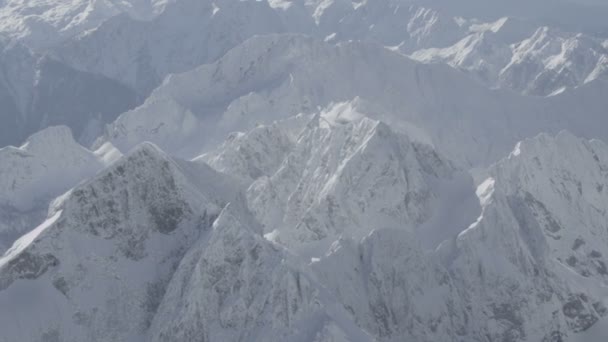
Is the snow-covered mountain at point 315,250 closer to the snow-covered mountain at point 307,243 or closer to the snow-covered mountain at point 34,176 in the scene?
Result: the snow-covered mountain at point 307,243

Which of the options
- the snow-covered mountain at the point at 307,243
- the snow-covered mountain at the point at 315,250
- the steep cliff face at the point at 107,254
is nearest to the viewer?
the snow-covered mountain at the point at 315,250

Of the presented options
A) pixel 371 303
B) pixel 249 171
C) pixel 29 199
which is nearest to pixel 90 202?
pixel 371 303

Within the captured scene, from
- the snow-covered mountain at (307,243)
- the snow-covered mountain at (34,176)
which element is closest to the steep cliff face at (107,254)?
the snow-covered mountain at (307,243)

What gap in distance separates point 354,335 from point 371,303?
30346mm

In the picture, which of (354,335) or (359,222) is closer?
(354,335)

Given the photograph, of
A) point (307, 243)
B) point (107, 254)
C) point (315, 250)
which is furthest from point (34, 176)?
point (107, 254)

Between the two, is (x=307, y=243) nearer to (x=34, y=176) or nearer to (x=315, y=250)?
(x=315, y=250)

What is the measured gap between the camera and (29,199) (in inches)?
7151

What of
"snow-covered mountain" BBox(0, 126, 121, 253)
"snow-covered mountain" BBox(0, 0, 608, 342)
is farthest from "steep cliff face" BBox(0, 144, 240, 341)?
"snow-covered mountain" BBox(0, 126, 121, 253)

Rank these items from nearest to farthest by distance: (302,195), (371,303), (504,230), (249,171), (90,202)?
(90,202) → (371,303) → (504,230) → (302,195) → (249,171)

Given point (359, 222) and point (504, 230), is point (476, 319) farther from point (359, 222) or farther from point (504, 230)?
point (359, 222)

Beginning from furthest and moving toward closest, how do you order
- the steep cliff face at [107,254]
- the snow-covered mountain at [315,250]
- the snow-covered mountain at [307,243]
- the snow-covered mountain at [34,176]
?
the snow-covered mountain at [34,176] → the steep cliff face at [107,254] → the snow-covered mountain at [307,243] → the snow-covered mountain at [315,250]

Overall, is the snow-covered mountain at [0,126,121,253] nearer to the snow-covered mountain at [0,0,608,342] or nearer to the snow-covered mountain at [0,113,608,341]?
the snow-covered mountain at [0,0,608,342]

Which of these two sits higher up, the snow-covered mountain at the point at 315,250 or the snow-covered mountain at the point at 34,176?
the snow-covered mountain at the point at 315,250
